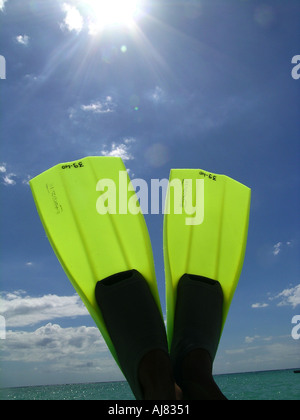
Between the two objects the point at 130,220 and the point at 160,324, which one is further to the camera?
the point at 130,220

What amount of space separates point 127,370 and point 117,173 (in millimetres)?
1821

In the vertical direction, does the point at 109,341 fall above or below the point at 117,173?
below

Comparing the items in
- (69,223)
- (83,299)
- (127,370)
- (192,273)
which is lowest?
(127,370)

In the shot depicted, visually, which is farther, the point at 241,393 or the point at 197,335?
the point at 241,393

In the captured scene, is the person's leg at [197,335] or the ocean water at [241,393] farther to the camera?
the ocean water at [241,393]

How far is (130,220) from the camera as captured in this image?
10.2 feet

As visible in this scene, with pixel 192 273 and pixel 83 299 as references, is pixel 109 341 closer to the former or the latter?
pixel 83 299

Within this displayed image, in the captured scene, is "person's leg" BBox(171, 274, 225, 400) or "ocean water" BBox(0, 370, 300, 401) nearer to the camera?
"person's leg" BBox(171, 274, 225, 400)

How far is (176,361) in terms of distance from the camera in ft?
7.25
